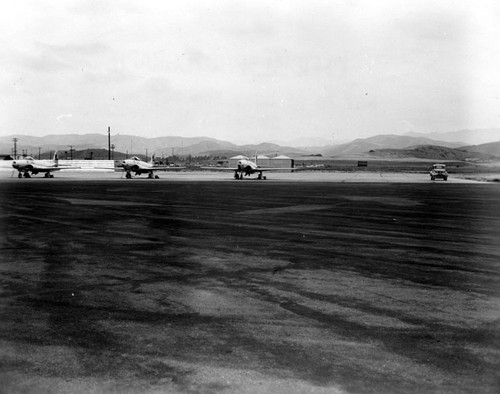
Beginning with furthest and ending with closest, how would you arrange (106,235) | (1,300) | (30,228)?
(30,228)
(106,235)
(1,300)

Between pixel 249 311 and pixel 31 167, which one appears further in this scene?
pixel 31 167

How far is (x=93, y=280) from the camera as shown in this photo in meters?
8.96

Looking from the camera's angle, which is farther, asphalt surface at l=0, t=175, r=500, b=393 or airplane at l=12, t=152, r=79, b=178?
airplane at l=12, t=152, r=79, b=178

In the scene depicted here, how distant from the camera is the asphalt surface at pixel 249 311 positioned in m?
4.92

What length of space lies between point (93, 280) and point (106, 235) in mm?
5695

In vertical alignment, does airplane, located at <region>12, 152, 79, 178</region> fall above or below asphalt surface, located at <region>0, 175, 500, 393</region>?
above

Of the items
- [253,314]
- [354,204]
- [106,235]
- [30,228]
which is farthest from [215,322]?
[354,204]

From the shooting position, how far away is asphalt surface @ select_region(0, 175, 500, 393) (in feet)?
16.1

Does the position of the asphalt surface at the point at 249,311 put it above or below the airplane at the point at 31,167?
below

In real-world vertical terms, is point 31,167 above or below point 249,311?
above

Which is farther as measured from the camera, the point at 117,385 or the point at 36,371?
the point at 36,371

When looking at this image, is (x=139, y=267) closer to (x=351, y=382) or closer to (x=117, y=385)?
(x=117, y=385)

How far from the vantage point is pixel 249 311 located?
7.06m

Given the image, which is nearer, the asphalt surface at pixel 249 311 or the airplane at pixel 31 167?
the asphalt surface at pixel 249 311
